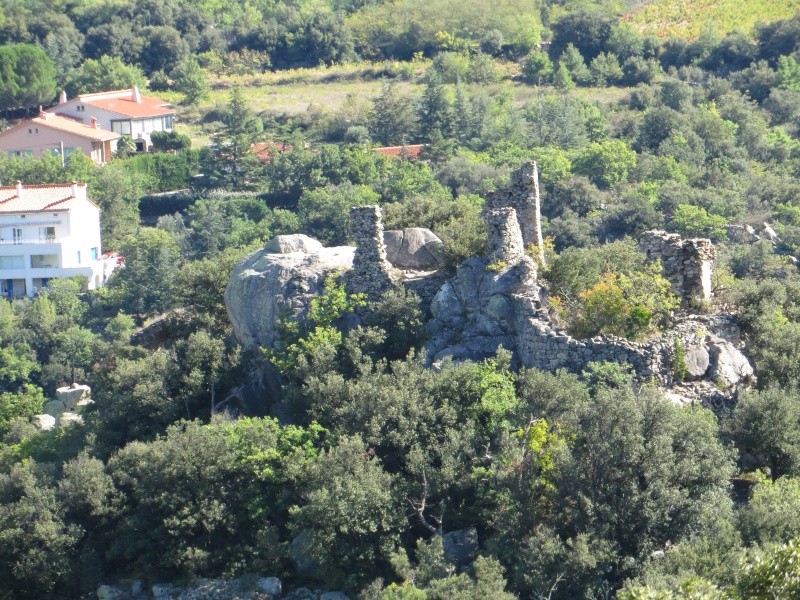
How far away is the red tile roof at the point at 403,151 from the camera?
77562mm

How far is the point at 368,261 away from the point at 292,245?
2505 mm

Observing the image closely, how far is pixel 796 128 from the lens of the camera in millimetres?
80188

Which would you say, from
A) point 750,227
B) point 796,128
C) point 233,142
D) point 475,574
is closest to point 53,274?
point 233,142

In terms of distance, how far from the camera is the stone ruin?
31547 millimetres

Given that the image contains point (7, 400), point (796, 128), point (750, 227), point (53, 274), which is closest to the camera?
point (7, 400)

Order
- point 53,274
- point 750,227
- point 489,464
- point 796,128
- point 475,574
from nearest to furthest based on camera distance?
→ point 475,574, point 489,464, point 750,227, point 53,274, point 796,128

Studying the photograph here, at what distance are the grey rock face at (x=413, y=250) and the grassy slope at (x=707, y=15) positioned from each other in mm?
61931

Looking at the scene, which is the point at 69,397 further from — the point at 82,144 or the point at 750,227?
the point at 82,144

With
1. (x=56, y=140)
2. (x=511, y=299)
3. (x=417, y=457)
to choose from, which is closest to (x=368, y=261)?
(x=511, y=299)

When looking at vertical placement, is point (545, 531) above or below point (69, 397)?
above

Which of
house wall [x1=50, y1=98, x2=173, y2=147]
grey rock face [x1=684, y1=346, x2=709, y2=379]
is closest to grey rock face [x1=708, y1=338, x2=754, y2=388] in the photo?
grey rock face [x1=684, y1=346, x2=709, y2=379]

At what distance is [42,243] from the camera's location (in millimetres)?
72188

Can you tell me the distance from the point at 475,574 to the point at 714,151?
4980 centimetres

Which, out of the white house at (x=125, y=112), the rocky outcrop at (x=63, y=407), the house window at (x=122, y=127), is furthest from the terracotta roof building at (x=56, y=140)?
the rocky outcrop at (x=63, y=407)
